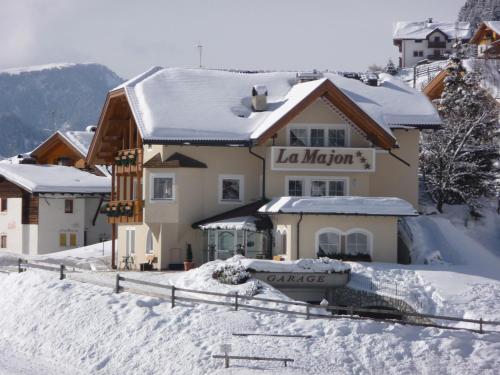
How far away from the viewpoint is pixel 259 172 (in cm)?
5422

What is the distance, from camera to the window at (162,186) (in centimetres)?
5275

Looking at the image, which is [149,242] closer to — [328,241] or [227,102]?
[227,102]

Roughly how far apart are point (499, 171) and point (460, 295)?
75.7ft

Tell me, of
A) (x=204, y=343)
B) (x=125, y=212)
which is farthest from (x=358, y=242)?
(x=204, y=343)

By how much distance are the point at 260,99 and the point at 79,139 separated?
26.2 m

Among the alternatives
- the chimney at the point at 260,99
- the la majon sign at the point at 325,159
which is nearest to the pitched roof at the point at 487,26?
the chimney at the point at 260,99

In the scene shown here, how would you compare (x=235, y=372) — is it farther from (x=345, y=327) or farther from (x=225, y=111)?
(x=225, y=111)

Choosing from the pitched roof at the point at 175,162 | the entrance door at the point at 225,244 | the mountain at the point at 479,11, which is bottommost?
the entrance door at the point at 225,244

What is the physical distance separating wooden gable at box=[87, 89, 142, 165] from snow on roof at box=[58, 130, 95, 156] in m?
17.5

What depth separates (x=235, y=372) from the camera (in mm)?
32969

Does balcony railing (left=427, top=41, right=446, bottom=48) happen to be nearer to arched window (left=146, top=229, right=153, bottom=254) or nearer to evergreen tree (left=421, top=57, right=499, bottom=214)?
evergreen tree (left=421, top=57, right=499, bottom=214)

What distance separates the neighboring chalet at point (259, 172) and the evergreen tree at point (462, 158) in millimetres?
3774

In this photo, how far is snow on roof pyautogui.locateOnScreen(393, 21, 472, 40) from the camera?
146125 mm

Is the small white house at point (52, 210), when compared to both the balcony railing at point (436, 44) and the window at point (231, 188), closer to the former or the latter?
the window at point (231, 188)
